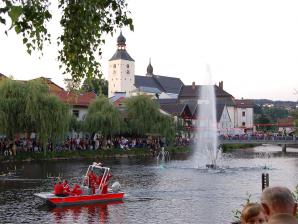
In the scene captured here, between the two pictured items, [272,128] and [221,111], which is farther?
[272,128]

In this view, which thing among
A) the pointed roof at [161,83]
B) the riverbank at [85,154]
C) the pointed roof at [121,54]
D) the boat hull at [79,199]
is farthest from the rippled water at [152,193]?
the pointed roof at [161,83]

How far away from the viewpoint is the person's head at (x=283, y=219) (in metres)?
4.36

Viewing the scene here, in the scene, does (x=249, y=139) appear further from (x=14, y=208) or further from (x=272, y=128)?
(x=272, y=128)

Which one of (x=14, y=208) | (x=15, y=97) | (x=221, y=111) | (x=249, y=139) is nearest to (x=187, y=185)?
(x=14, y=208)

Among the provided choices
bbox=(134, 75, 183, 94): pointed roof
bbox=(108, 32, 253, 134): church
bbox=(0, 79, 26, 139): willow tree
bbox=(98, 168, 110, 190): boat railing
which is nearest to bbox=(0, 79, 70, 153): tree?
bbox=(0, 79, 26, 139): willow tree

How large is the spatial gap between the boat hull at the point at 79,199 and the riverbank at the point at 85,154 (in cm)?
2413

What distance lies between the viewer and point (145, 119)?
71.9 meters

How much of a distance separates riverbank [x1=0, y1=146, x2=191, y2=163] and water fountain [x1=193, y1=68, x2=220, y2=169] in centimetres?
570

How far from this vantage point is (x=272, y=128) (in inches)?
7042

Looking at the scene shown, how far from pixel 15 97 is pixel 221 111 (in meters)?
78.1

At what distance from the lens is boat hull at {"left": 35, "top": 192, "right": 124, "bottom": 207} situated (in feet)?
84.6

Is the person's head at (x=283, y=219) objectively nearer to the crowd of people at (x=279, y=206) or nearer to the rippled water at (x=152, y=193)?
the crowd of people at (x=279, y=206)

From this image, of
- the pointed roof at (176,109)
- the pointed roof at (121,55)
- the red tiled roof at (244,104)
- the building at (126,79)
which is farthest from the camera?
the pointed roof at (121,55)

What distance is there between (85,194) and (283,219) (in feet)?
77.0
